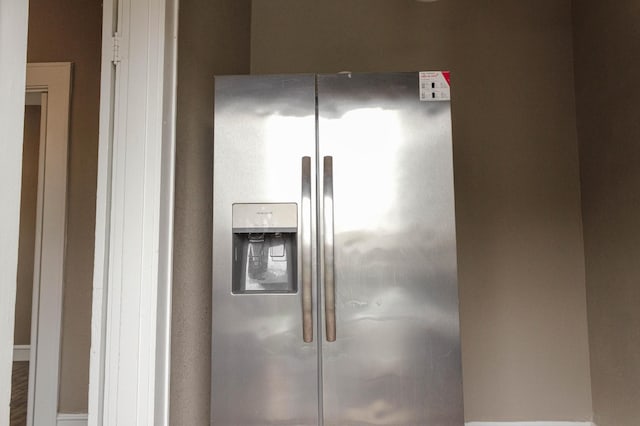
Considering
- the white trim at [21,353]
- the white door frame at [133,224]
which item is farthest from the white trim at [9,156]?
the white trim at [21,353]

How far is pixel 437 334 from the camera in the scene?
142 cm

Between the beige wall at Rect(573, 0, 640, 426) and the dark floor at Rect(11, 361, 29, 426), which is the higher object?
the beige wall at Rect(573, 0, 640, 426)

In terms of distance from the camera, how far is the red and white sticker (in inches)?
58.9

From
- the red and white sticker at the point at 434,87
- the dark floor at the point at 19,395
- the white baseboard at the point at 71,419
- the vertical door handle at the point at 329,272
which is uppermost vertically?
the red and white sticker at the point at 434,87

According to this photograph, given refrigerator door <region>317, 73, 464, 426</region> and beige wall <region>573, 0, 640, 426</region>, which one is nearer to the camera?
refrigerator door <region>317, 73, 464, 426</region>

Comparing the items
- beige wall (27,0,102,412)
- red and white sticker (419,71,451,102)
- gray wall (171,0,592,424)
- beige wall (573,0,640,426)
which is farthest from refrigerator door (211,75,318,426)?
beige wall (573,0,640,426)

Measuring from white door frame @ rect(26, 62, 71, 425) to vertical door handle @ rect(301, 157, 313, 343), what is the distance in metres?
1.59

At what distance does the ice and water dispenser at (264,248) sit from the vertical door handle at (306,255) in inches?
1.5

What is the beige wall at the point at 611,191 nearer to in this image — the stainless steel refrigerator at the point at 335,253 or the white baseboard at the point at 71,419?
the stainless steel refrigerator at the point at 335,253

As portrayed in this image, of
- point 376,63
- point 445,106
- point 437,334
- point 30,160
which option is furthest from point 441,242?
point 30,160

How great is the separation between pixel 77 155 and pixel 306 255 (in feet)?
5.50

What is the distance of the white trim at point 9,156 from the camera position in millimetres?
675

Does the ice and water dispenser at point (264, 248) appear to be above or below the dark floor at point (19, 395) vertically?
above

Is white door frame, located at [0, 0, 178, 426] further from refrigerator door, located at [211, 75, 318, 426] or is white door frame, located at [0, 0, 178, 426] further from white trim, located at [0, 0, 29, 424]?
white trim, located at [0, 0, 29, 424]
